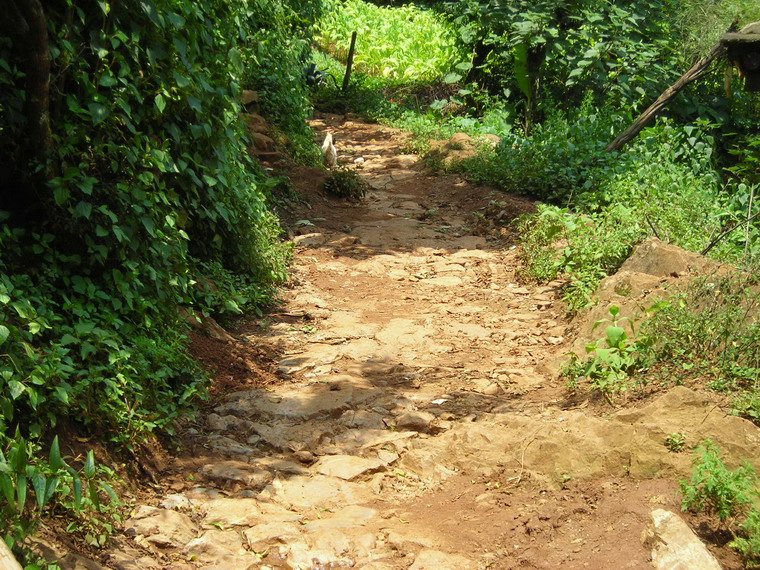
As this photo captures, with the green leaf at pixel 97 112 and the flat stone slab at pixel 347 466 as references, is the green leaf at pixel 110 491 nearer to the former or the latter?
the flat stone slab at pixel 347 466

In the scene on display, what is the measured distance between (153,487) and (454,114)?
12249mm

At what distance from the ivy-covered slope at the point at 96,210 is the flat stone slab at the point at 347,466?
880mm

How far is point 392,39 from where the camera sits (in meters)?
19.2

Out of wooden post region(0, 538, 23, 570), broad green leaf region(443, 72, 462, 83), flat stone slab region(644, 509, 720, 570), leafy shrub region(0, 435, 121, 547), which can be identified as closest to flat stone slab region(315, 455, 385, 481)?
leafy shrub region(0, 435, 121, 547)

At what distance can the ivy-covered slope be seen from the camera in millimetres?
3631

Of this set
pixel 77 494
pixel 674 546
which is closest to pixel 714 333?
pixel 674 546

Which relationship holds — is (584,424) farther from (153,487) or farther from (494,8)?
(494,8)

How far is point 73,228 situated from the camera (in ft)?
13.8

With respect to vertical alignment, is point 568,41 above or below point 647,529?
above

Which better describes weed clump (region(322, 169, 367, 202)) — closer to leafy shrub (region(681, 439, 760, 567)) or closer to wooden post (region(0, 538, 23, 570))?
leafy shrub (region(681, 439, 760, 567))

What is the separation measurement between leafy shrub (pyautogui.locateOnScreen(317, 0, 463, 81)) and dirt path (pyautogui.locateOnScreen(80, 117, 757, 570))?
34.1 ft

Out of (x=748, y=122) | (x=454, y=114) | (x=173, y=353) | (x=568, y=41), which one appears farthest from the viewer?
(x=454, y=114)

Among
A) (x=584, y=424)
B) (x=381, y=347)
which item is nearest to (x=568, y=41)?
(x=381, y=347)

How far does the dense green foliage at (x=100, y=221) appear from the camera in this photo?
141 inches
